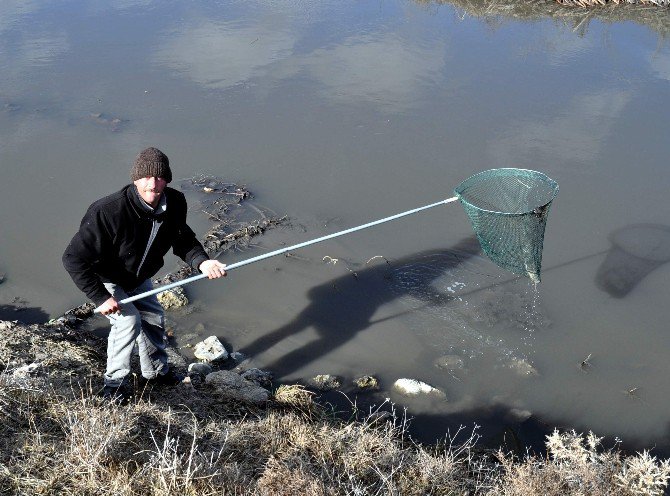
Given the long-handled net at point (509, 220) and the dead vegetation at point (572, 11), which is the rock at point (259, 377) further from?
the dead vegetation at point (572, 11)

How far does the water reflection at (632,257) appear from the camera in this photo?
5578 mm

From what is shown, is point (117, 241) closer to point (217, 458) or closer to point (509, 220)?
point (217, 458)

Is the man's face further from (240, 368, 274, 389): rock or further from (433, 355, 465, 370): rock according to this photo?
(433, 355, 465, 370): rock

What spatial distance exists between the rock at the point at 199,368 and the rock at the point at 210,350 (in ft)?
0.26

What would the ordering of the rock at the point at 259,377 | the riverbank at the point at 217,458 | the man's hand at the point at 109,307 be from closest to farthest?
the riverbank at the point at 217,458 → the man's hand at the point at 109,307 → the rock at the point at 259,377

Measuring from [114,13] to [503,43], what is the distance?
591 cm

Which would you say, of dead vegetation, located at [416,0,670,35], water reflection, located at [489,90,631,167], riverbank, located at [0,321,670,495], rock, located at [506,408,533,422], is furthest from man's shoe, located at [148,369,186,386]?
dead vegetation, located at [416,0,670,35]

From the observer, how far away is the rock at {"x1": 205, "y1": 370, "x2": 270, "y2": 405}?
4324mm

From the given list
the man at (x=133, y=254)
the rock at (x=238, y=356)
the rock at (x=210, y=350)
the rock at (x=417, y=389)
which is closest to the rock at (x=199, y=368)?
the rock at (x=210, y=350)

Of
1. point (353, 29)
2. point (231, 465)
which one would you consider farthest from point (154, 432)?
point (353, 29)

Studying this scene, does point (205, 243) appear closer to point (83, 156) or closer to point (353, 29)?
point (83, 156)

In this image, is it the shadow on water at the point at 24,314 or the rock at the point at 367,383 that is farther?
the shadow on water at the point at 24,314

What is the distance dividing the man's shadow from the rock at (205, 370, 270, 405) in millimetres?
367

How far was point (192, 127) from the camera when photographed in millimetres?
7762
